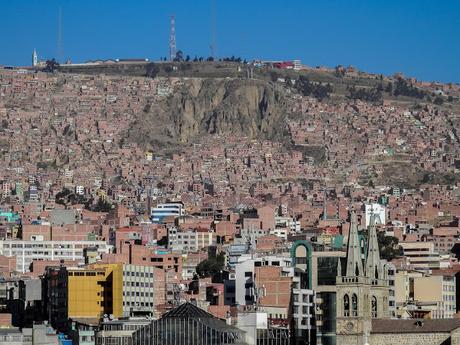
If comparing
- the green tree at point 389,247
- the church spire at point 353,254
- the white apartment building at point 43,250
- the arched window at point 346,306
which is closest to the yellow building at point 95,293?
the church spire at point 353,254

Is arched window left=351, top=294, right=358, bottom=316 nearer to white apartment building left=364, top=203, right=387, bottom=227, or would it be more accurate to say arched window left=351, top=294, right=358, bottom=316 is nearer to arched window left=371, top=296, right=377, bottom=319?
arched window left=371, top=296, right=377, bottom=319

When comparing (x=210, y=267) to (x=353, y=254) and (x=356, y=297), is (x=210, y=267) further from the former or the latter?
(x=356, y=297)

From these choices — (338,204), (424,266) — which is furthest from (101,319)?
(338,204)

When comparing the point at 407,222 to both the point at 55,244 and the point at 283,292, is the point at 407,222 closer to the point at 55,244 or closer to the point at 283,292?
the point at 55,244

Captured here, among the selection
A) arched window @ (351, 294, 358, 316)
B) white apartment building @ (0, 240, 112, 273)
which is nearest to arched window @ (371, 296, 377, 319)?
arched window @ (351, 294, 358, 316)

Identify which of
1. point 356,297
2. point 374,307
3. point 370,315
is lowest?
point 370,315

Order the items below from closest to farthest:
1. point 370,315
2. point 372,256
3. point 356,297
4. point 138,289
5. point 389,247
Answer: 1. point 370,315
2. point 356,297
3. point 372,256
4. point 138,289
5. point 389,247

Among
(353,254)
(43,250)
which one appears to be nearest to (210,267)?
(43,250)

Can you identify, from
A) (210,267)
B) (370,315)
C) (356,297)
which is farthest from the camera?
(210,267)

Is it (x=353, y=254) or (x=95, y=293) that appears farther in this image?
(x=95, y=293)
